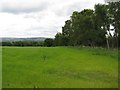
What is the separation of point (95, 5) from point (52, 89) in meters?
43.9

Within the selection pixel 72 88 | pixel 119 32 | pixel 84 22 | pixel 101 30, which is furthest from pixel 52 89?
pixel 84 22

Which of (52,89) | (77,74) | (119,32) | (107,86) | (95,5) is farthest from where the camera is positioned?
(95,5)

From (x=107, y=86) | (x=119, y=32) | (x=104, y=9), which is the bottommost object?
(x=107, y=86)

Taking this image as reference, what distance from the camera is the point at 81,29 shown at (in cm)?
6600

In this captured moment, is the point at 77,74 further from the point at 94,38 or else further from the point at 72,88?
the point at 94,38

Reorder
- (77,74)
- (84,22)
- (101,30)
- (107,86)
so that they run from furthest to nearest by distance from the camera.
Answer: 1. (84,22)
2. (101,30)
3. (77,74)
4. (107,86)

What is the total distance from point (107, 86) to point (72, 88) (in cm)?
175

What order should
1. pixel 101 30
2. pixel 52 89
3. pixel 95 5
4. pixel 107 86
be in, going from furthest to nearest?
pixel 101 30
pixel 95 5
pixel 107 86
pixel 52 89

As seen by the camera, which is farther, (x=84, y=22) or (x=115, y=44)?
(x=84, y=22)

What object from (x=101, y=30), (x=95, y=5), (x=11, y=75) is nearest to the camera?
(x=11, y=75)

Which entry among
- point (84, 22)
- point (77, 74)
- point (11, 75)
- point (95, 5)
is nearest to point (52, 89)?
point (11, 75)

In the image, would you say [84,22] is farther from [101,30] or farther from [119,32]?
[119,32]

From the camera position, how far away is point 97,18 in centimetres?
5566

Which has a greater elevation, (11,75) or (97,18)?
(97,18)
